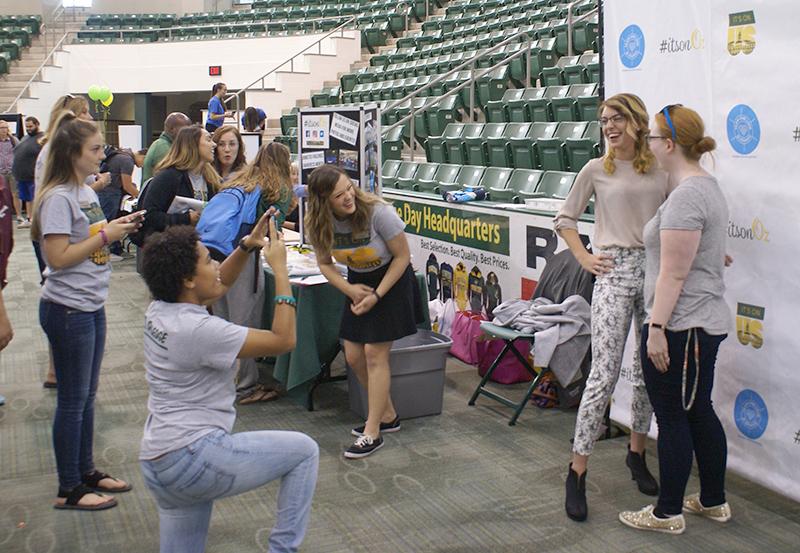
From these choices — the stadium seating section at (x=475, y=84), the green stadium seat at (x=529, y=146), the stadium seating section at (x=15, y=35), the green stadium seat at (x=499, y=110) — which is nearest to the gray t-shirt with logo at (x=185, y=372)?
the stadium seating section at (x=475, y=84)

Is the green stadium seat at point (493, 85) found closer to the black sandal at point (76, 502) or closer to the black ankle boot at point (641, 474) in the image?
the black ankle boot at point (641, 474)

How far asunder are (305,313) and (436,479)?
4.02ft

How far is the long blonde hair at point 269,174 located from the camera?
176 inches

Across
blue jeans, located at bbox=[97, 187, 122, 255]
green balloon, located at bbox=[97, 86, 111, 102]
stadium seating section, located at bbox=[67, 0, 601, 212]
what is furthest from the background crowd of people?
green balloon, located at bbox=[97, 86, 111, 102]

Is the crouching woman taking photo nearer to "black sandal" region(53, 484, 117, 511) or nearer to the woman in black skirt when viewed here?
"black sandal" region(53, 484, 117, 511)

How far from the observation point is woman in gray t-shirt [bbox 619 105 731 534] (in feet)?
9.14

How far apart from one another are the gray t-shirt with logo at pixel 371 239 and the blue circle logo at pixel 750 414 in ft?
5.06

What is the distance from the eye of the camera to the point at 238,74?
17.4 metres

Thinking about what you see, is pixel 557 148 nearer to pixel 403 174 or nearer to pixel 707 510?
pixel 403 174

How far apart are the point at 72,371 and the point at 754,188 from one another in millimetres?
2513

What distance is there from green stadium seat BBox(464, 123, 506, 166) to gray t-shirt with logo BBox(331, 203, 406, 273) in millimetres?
4628

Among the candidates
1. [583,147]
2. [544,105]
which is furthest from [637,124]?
[544,105]

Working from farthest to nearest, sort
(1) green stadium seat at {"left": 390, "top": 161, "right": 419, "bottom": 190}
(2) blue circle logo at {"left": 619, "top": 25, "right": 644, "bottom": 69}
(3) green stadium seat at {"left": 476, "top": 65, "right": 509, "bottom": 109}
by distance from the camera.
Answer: (3) green stadium seat at {"left": 476, "top": 65, "right": 509, "bottom": 109} < (1) green stadium seat at {"left": 390, "top": 161, "right": 419, "bottom": 190} < (2) blue circle logo at {"left": 619, "top": 25, "right": 644, "bottom": 69}

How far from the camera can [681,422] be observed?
2.95 m
